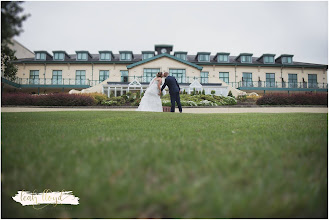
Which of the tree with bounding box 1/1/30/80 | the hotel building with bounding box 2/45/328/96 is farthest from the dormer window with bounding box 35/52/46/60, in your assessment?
the tree with bounding box 1/1/30/80

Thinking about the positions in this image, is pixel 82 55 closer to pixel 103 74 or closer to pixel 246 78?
pixel 103 74

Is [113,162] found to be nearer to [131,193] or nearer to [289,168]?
[131,193]

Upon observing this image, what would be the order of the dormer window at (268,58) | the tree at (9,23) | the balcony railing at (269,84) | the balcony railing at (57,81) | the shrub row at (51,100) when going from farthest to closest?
the dormer window at (268,58)
the balcony railing at (269,84)
the balcony railing at (57,81)
the shrub row at (51,100)
the tree at (9,23)

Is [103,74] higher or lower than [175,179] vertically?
higher

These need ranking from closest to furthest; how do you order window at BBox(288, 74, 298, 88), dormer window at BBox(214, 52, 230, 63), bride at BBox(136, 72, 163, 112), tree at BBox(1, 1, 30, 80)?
1. tree at BBox(1, 1, 30, 80)
2. bride at BBox(136, 72, 163, 112)
3. window at BBox(288, 74, 298, 88)
4. dormer window at BBox(214, 52, 230, 63)

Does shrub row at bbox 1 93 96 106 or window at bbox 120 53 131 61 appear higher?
window at bbox 120 53 131 61

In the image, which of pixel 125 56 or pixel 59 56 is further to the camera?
pixel 125 56

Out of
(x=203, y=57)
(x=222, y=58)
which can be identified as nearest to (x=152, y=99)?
(x=203, y=57)

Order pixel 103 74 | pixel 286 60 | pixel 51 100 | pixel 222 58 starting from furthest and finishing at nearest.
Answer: pixel 222 58 → pixel 286 60 → pixel 103 74 → pixel 51 100

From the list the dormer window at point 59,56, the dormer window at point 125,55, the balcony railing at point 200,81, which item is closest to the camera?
the balcony railing at point 200,81

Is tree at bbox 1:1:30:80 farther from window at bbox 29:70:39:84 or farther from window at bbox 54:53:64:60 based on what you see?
window at bbox 54:53:64:60

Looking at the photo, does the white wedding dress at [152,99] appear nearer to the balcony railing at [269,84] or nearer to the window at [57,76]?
the balcony railing at [269,84]

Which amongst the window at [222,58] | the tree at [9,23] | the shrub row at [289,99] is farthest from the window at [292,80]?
the tree at [9,23]

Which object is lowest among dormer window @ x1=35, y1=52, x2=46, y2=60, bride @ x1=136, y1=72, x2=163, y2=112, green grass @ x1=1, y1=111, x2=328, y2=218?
green grass @ x1=1, y1=111, x2=328, y2=218
